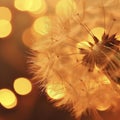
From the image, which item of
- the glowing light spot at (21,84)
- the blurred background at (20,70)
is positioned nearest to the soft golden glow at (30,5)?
the blurred background at (20,70)

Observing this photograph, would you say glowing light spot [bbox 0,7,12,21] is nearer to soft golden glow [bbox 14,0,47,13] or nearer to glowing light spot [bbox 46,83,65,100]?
soft golden glow [bbox 14,0,47,13]

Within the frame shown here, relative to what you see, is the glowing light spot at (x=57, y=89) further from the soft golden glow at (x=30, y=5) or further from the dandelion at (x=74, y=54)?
the soft golden glow at (x=30, y=5)

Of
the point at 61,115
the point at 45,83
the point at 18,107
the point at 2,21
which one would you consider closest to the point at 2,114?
the point at 18,107

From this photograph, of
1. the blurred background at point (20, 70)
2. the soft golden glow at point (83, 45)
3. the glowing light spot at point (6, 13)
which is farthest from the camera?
the glowing light spot at point (6, 13)

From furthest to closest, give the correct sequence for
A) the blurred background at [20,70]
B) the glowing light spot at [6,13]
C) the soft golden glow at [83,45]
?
the glowing light spot at [6,13]
the blurred background at [20,70]
the soft golden glow at [83,45]

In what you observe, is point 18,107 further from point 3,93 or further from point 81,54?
point 81,54

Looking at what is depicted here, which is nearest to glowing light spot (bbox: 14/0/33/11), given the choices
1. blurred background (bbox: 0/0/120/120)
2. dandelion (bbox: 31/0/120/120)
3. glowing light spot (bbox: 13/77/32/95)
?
blurred background (bbox: 0/0/120/120)

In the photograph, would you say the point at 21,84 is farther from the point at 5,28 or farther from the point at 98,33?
the point at 98,33
